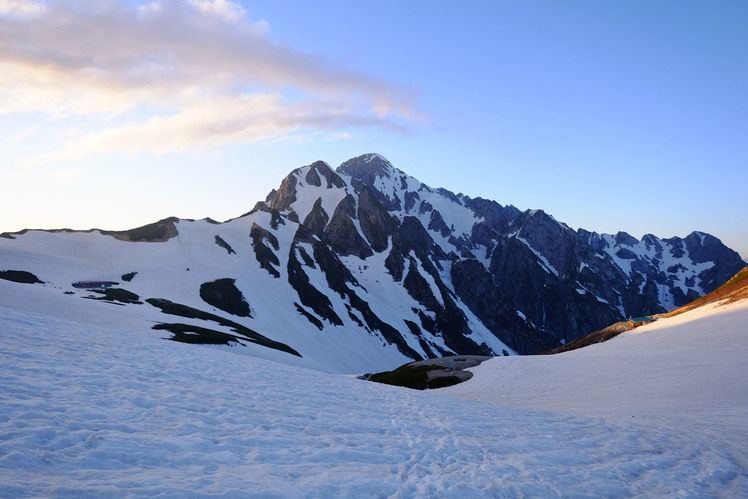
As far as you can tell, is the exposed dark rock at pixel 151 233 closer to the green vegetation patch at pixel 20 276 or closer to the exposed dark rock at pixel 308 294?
the exposed dark rock at pixel 308 294

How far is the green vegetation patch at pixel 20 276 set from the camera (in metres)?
77.9

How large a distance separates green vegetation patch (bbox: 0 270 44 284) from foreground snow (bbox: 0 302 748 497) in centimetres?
7450

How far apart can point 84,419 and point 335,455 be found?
663 centimetres

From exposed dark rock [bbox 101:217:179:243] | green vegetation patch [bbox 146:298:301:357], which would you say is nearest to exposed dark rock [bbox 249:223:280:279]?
exposed dark rock [bbox 101:217:179:243]

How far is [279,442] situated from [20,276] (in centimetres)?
9466

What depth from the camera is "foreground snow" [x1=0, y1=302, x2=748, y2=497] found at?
345 inches

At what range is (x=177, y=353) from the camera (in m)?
24.5

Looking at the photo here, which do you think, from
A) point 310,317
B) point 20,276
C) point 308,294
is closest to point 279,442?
point 20,276

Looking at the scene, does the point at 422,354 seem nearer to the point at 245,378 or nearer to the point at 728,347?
the point at 728,347

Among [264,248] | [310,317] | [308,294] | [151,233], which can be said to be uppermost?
[151,233]

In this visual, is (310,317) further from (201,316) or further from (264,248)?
(201,316)

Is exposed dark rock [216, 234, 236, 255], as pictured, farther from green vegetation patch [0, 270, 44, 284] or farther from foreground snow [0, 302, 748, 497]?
foreground snow [0, 302, 748, 497]

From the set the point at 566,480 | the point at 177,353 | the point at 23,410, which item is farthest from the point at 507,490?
the point at 177,353

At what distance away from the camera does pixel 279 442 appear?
1195cm
